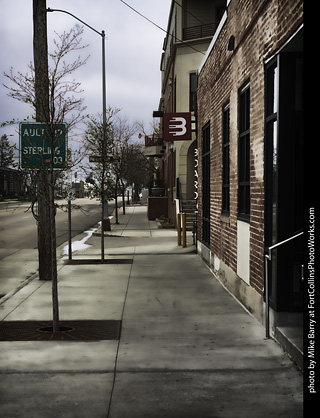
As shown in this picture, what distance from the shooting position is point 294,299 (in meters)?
7.16

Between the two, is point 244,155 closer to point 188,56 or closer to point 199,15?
point 188,56

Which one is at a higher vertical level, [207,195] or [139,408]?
[207,195]

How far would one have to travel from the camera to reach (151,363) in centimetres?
622

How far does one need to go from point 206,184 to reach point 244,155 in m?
6.07

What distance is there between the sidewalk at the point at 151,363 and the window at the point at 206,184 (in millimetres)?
4701

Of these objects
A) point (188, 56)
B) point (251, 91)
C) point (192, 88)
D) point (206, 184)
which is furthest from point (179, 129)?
point (251, 91)

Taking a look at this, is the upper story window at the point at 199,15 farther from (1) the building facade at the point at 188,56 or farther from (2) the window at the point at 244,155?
(2) the window at the point at 244,155

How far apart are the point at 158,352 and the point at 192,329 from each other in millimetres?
1253

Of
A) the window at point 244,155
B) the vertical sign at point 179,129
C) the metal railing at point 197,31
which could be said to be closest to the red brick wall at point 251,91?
the window at point 244,155

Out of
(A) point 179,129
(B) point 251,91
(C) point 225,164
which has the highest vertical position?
(A) point 179,129

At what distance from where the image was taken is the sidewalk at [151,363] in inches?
194

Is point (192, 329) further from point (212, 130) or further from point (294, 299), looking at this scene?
point (212, 130)

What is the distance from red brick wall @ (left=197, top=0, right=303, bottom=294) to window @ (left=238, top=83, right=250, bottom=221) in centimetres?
15

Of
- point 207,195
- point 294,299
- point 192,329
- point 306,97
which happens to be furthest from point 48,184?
point 207,195
